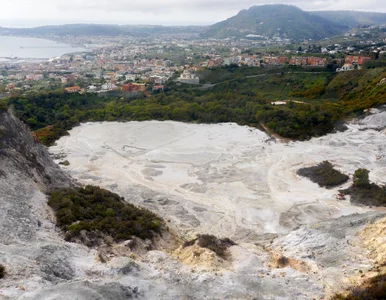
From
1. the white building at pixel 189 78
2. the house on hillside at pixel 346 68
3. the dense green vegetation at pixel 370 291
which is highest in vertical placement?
the house on hillside at pixel 346 68

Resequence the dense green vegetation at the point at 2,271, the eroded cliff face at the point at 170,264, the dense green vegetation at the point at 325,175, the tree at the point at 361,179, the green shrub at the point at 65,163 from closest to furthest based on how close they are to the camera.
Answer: the dense green vegetation at the point at 2,271, the eroded cliff face at the point at 170,264, the tree at the point at 361,179, the dense green vegetation at the point at 325,175, the green shrub at the point at 65,163

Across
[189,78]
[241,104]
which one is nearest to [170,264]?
[241,104]

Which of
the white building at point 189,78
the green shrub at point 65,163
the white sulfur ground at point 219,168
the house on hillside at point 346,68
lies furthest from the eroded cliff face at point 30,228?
the house on hillside at point 346,68

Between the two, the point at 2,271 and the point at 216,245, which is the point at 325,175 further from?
the point at 2,271

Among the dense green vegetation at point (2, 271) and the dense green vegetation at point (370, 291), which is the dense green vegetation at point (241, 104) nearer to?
the dense green vegetation at point (2, 271)

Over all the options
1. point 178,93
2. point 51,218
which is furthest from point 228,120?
point 51,218

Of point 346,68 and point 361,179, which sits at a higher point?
point 346,68

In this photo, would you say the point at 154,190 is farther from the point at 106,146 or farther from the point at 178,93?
the point at 178,93
